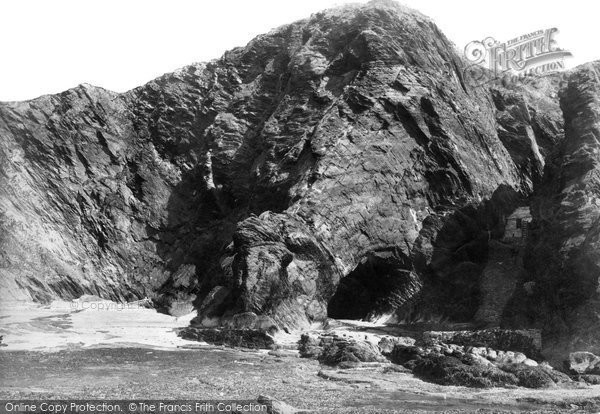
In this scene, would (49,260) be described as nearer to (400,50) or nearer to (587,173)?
(400,50)

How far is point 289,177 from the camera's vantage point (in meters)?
53.8

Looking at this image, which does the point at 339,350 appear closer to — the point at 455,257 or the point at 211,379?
the point at 211,379

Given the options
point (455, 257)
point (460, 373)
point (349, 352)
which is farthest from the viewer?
point (455, 257)

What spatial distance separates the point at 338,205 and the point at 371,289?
6611 millimetres

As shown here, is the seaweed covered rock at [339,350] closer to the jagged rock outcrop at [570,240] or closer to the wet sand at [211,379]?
the wet sand at [211,379]

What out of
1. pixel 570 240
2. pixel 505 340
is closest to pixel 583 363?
pixel 505 340

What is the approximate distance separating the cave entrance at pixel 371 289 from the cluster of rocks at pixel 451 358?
11259 mm

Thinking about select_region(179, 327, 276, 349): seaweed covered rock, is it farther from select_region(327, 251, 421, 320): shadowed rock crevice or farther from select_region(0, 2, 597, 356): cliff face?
select_region(327, 251, 421, 320): shadowed rock crevice

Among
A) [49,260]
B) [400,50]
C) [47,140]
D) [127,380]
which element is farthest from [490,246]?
[47,140]

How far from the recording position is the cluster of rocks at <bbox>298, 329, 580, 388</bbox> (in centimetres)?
2417

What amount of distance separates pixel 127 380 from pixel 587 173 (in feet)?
95.0

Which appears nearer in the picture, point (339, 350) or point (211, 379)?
point (211, 379)

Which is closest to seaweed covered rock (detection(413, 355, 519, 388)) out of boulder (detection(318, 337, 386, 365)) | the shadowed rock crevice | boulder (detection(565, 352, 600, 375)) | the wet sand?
→ the wet sand

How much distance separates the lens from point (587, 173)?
38.9m
